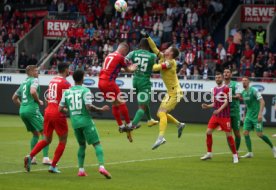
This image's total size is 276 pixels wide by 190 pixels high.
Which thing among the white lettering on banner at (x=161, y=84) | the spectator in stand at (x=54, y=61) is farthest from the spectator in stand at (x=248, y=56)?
the spectator in stand at (x=54, y=61)

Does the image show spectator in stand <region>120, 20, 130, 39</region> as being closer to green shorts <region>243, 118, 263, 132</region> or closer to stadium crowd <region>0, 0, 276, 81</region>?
stadium crowd <region>0, 0, 276, 81</region>

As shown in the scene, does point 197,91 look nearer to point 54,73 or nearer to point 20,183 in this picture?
point 54,73

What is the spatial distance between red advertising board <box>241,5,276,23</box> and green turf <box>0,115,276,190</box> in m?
13.4

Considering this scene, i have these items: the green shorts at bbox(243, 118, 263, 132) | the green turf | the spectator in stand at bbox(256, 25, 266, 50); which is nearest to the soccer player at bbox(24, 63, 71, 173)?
the green turf

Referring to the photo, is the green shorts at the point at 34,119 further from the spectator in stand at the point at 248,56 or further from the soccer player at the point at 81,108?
the spectator in stand at the point at 248,56

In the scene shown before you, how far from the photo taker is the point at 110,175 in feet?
51.1

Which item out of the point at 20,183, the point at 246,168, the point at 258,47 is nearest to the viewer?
the point at 20,183

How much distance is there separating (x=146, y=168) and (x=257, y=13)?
22.4 metres

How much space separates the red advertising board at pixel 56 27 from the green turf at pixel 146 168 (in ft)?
56.0

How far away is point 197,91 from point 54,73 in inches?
289

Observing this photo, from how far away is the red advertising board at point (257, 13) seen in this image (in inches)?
1491

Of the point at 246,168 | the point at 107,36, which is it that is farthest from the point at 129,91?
the point at 246,168

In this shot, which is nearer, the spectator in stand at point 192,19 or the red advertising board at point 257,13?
the spectator in stand at point 192,19

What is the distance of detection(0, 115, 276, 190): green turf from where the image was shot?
14672 millimetres
